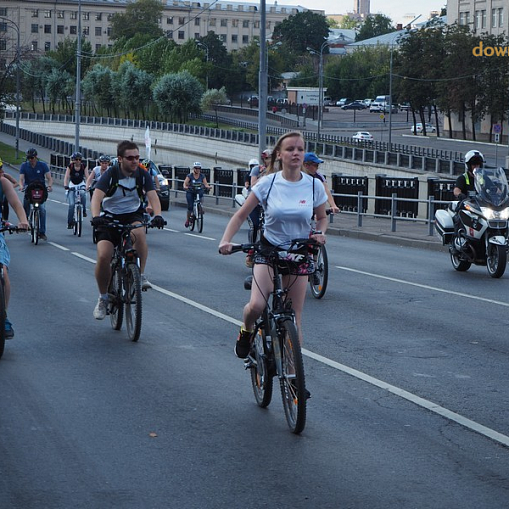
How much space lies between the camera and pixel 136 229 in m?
10.3

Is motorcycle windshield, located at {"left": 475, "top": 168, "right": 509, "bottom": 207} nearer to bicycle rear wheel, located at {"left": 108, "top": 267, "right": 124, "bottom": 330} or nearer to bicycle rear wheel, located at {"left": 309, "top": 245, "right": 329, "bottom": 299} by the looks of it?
bicycle rear wheel, located at {"left": 309, "top": 245, "right": 329, "bottom": 299}

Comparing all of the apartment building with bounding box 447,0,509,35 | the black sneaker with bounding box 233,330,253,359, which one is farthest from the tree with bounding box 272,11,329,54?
the black sneaker with bounding box 233,330,253,359

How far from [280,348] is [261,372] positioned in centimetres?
55

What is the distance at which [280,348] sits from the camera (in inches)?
267

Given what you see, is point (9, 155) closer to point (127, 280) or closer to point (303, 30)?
point (127, 280)

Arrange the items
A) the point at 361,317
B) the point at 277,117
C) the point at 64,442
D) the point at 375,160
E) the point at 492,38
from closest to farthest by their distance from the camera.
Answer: the point at 64,442, the point at 361,317, the point at 375,160, the point at 492,38, the point at 277,117

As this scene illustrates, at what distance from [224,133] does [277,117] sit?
3408 centimetres

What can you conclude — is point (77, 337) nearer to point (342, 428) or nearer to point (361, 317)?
point (361, 317)

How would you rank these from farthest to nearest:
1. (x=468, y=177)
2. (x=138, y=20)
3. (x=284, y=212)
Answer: (x=138, y=20) → (x=468, y=177) → (x=284, y=212)

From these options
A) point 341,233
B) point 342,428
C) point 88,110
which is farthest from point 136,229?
point 88,110

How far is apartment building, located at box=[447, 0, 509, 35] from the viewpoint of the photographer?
103 meters

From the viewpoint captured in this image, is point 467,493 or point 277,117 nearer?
point 467,493

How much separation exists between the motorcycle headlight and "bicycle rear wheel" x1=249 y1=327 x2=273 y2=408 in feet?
29.2

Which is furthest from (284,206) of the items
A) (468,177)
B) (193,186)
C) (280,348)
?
(193,186)
